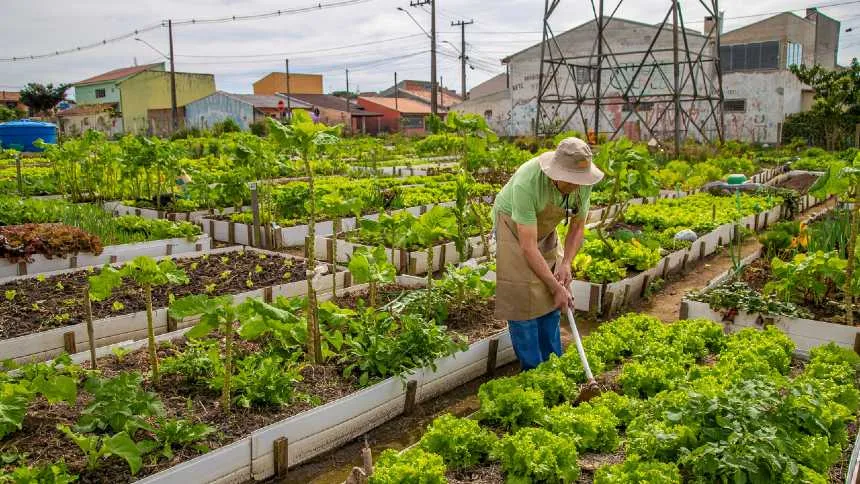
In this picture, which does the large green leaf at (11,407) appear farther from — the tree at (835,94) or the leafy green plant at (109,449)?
the tree at (835,94)

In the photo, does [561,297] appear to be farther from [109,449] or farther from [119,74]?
[119,74]

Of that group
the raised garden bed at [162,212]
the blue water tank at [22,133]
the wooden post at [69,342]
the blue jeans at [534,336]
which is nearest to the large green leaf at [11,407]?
the wooden post at [69,342]

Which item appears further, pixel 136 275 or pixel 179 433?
pixel 136 275

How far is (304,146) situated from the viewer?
4262mm

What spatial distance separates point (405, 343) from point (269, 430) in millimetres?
1195

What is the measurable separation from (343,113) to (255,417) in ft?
149

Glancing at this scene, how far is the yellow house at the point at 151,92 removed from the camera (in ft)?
159

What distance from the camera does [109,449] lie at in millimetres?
3078

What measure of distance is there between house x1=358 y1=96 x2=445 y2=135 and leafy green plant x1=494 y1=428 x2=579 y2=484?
48.5m

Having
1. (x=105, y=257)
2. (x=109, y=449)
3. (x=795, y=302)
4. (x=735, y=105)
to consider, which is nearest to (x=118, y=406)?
(x=109, y=449)

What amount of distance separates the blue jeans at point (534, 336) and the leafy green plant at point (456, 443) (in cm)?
127

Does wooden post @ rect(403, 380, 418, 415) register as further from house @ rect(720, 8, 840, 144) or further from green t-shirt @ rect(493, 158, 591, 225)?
house @ rect(720, 8, 840, 144)

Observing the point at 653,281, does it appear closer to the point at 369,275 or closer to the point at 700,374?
the point at 700,374

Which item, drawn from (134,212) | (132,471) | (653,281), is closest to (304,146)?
(132,471)
